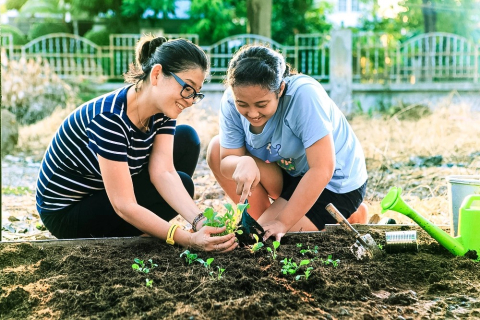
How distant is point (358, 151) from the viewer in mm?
3064

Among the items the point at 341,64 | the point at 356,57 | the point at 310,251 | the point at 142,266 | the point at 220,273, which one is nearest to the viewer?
the point at 220,273

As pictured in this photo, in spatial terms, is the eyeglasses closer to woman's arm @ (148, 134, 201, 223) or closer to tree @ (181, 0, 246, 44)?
woman's arm @ (148, 134, 201, 223)

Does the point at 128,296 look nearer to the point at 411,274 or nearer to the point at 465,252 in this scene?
the point at 411,274

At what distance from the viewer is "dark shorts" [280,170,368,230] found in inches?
117

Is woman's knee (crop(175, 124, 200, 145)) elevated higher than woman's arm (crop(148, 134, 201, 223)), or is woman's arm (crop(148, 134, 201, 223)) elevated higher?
woman's knee (crop(175, 124, 200, 145))

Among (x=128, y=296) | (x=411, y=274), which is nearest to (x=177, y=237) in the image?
(x=128, y=296)

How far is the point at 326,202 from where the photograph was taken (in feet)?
9.77

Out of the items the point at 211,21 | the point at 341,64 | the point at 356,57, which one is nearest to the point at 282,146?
the point at 341,64

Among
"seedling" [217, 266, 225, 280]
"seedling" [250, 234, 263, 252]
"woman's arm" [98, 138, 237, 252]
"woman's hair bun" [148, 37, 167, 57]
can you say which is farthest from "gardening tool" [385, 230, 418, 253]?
"woman's hair bun" [148, 37, 167, 57]

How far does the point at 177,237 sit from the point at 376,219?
1785 mm

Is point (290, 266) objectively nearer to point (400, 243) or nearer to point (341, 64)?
point (400, 243)

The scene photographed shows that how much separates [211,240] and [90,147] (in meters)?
0.73

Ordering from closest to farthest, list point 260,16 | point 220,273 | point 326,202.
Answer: point 220,273, point 326,202, point 260,16

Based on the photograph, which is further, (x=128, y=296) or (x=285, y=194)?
(x=285, y=194)
